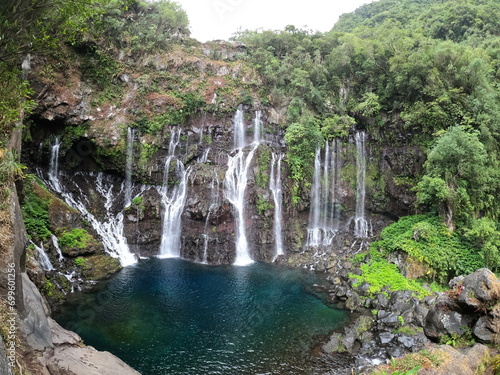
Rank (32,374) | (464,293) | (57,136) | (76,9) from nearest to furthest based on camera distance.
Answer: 1. (32,374)
2. (76,9)
3. (464,293)
4. (57,136)

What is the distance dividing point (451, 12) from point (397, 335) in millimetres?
39073

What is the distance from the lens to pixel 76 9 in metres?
7.32

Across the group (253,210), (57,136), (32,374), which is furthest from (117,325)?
(57,136)

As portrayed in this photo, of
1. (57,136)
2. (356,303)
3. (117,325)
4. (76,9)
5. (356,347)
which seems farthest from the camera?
(57,136)

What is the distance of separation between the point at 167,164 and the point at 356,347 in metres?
18.0

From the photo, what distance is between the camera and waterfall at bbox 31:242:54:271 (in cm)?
1477

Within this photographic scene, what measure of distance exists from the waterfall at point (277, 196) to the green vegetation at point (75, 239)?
41.7 ft

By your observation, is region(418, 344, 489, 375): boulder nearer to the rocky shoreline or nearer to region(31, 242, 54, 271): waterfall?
the rocky shoreline

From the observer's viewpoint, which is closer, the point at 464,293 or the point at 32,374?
the point at 32,374

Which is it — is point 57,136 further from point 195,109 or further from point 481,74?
point 481,74

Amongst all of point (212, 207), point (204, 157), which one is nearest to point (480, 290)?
point (212, 207)

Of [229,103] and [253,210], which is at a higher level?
[229,103]

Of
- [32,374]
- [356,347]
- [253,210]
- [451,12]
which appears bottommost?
[356,347]

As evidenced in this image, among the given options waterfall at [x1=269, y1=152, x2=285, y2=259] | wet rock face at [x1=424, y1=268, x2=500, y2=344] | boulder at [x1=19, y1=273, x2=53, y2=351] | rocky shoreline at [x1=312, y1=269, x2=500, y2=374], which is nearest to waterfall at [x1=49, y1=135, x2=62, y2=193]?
waterfall at [x1=269, y1=152, x2=285, y2=259]
